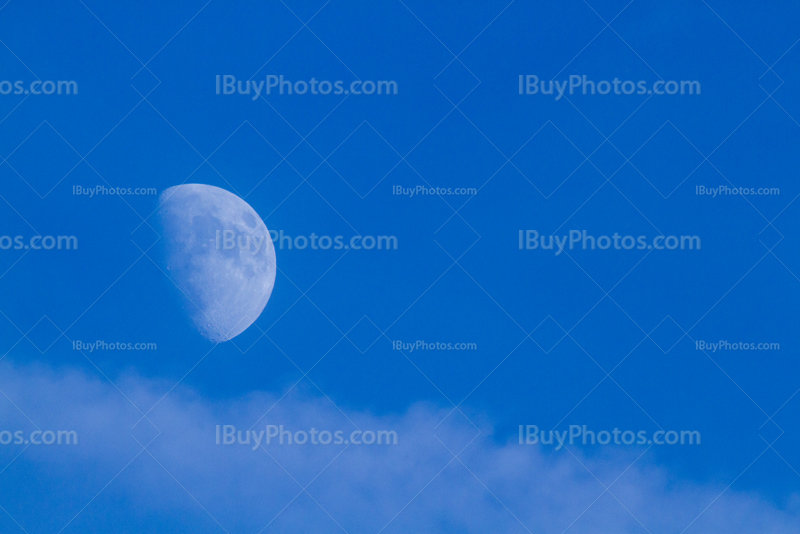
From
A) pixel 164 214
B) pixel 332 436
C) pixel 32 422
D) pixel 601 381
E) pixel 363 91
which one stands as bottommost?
pixel 32 422

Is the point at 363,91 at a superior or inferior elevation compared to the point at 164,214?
superior

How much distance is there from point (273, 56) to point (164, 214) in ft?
9.10

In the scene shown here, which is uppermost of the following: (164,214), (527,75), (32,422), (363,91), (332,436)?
(527,75)

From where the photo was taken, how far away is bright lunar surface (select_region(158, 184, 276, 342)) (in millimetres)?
6988

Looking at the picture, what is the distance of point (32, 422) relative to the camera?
700cm

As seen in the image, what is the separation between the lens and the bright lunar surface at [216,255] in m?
6.99

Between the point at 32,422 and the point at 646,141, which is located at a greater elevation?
the point at 646,141

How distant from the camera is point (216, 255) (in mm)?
7043

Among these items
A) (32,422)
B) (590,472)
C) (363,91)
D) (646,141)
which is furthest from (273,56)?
(590,472)

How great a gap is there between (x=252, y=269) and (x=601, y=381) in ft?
17.2

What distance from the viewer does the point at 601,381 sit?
701 centimetres

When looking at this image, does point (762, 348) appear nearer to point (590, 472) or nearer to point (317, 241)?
point (590, 472)

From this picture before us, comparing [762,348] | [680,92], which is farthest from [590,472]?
[680,92]

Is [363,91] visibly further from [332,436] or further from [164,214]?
[332,436]
